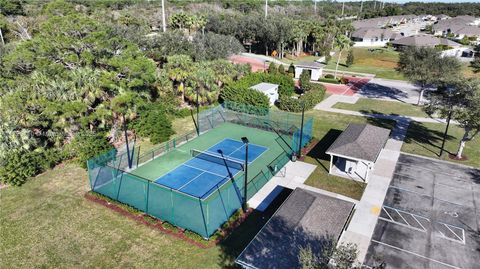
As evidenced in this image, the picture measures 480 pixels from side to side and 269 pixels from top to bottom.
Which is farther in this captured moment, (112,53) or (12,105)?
(112,53)

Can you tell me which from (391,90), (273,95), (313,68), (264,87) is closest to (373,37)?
(313,68)

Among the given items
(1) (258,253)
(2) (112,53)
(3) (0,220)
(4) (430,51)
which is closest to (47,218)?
(3) (0,220)

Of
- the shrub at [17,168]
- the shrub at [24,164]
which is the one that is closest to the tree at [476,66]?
the shrub at [24,164]

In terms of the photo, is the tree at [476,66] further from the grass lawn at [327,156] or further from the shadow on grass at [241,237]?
the shadow on grass at [241,237]

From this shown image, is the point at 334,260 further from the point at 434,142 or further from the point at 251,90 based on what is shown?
the point at 251,90

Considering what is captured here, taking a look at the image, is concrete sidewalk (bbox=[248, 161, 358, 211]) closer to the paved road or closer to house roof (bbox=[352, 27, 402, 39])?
the paved road

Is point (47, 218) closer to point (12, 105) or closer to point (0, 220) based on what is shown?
point (0, 220)
